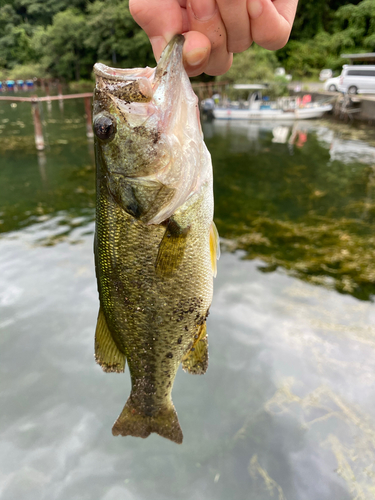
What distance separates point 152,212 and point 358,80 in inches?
1219

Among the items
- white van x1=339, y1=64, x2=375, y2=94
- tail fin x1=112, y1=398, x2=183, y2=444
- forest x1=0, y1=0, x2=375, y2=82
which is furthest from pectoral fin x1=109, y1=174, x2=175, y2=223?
forest x1=0, y1=0, x2=375, y2=82

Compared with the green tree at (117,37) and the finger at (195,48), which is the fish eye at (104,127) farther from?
the green tree at (117,37)

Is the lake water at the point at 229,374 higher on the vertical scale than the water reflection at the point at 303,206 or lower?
lower

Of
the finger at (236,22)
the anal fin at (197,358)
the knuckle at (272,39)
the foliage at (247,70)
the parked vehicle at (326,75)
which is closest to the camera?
the finger at (236,22)

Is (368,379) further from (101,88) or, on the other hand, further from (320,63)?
(320,63)

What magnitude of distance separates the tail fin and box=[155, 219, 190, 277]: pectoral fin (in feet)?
3.05

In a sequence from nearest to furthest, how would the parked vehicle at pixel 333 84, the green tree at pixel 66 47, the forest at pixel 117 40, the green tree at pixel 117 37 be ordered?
the parked vehicle at pixel 333 84, the forest at pixel 117 40, the green tree at pixel 117 37, the green tree at pixel 66 47

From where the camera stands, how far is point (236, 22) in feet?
5.22

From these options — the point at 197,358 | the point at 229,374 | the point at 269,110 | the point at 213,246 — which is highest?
the point at 213,246

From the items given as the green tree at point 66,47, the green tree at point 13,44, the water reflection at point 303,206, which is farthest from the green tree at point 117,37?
the water reflection at point 303,206

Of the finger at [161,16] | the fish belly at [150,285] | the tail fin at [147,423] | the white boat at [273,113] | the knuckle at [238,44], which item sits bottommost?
the white boat at [273,113]

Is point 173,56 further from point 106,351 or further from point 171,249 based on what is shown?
point 106,351

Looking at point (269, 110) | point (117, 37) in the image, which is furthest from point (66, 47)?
point (269, 110)

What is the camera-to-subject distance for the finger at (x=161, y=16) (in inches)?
62.2
